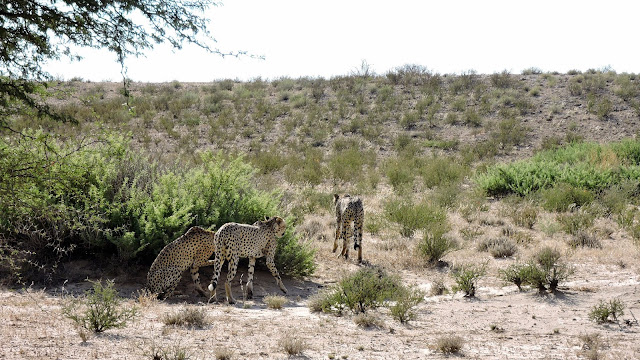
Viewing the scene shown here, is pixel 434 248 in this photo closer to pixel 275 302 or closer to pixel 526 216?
pixel 275 302

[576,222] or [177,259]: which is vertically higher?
[177,259]

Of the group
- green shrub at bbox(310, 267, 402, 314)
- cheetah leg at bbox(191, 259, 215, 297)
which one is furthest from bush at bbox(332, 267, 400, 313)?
cheetah leg at bbox(191, 259, 215, 297)

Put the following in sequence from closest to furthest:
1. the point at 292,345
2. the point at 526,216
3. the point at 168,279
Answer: the point at 292,345, the point at 168,279, the point at 526,216

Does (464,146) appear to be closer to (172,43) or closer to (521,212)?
(521,212)

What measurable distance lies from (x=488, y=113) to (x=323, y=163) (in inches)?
495

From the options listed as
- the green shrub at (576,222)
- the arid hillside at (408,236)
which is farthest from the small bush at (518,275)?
the green shrub at (576,222)

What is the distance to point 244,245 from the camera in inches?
381

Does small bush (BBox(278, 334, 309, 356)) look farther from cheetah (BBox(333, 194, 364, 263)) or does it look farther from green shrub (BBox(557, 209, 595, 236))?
green shrub (BBox(557, 209, 595, 236))

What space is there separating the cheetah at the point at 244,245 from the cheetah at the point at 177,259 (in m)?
0.27

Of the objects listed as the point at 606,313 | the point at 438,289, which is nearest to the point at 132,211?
the point at 438,289

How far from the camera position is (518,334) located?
25.5 feet

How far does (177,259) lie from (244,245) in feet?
3.32

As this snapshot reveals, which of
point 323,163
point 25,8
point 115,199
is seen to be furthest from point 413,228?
point 323,163

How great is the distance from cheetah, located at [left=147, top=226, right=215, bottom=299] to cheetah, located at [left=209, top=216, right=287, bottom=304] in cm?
27
